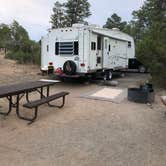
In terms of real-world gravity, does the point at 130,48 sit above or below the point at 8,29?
below

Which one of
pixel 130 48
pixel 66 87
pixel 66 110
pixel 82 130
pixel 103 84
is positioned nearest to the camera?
pixel 82 130

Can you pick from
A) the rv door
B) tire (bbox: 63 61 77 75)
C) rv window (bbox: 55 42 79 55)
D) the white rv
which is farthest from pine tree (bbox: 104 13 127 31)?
tire (bbox: 63 61 77 75)

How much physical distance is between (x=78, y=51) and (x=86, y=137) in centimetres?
621

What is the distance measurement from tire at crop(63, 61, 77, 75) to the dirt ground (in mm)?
3630

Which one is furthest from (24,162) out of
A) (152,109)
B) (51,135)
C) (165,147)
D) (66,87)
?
(66,87)

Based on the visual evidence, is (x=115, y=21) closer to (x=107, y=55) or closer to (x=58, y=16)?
(x=58, y=16)

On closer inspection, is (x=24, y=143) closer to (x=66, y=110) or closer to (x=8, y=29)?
(x=66, y=110)

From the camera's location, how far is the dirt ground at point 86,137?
3.61 metres

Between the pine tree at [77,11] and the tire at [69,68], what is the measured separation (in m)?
29.3

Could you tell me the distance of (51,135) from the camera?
4.55 meters

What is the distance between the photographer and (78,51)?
10.2 metres

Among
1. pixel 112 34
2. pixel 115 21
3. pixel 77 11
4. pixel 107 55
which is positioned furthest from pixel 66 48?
pixel 115 21

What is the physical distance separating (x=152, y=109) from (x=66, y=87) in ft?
15.0

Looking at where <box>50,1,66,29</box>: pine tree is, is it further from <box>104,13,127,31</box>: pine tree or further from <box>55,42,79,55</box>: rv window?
<box>55,42,79,55</box>: rv window
